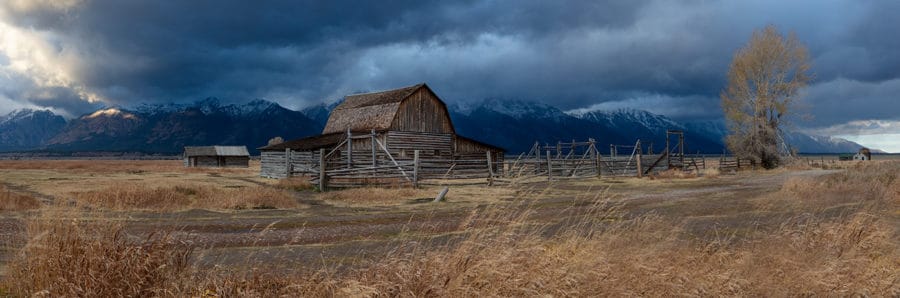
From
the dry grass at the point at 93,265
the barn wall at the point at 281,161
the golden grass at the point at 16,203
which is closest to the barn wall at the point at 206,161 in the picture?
the barn wall at the point at 281,161

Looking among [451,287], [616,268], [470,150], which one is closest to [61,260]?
[451,287]

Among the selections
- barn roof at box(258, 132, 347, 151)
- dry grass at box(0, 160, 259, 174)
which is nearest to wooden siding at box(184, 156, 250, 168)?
dry grass at box(0, 160, 259, 174)

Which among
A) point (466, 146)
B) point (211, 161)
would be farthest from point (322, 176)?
point (211, 161)

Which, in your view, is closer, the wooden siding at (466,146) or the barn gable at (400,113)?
the barn gable at (400,113)

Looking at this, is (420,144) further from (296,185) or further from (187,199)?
(187,199)

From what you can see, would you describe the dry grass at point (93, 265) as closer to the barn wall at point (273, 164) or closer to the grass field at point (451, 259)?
the grass field at point (451, 259)

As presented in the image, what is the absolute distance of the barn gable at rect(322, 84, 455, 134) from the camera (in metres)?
37.2

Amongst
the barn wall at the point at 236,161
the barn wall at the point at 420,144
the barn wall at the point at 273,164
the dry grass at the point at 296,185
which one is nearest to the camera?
the dry grass at the point at 296,185

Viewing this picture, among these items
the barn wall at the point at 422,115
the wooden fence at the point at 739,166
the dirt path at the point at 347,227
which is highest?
the barn wall at the point at 422,115

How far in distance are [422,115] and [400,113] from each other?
2.08 metres

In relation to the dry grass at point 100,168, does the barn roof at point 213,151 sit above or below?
above

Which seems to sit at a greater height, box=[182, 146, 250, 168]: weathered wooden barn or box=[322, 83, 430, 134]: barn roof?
box=[322, 83, 430, 134]: barn roof

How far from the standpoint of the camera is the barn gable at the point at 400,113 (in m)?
37.2

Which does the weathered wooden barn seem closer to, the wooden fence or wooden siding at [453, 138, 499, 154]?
wooden siding at [453, 138, 499, 154]
